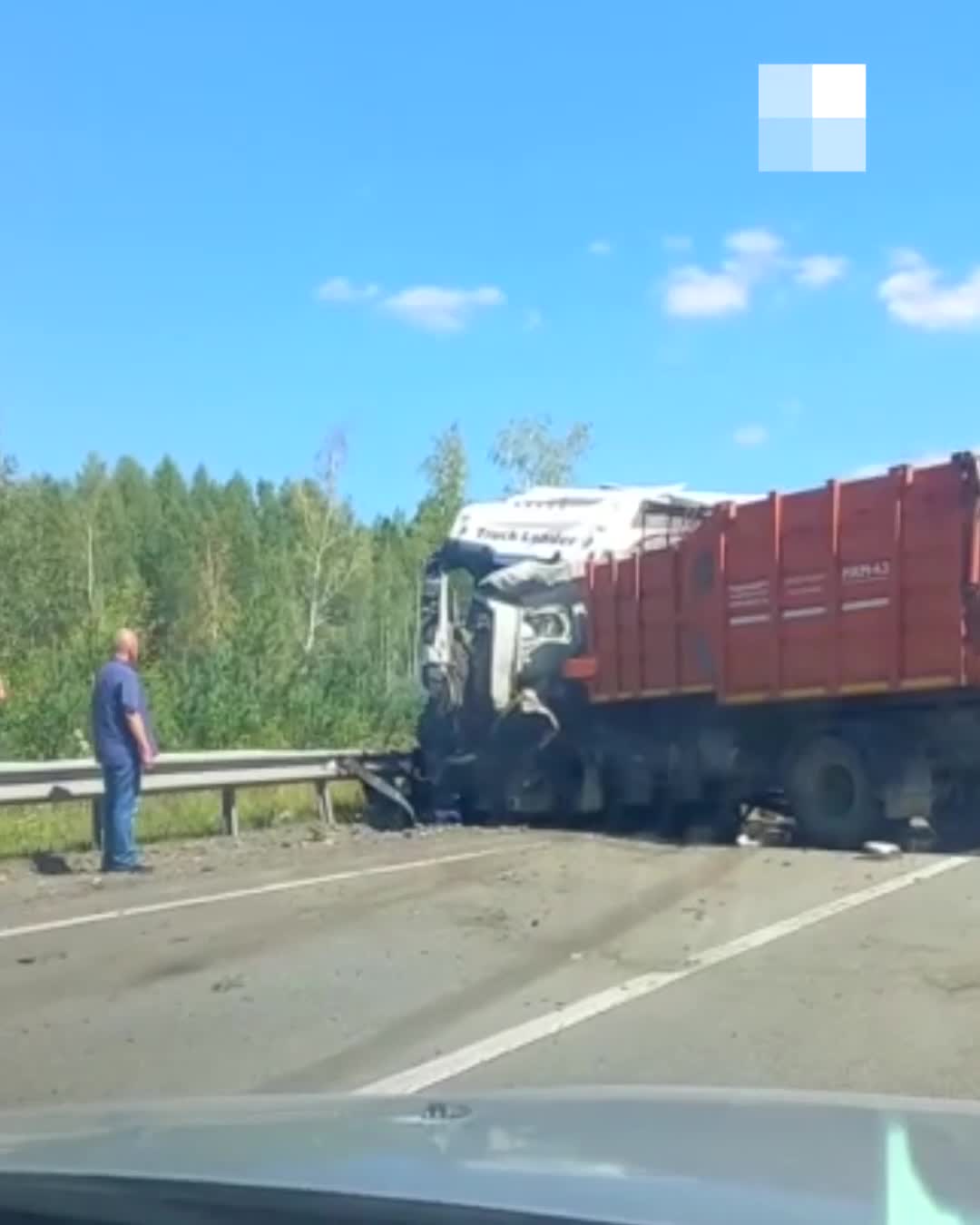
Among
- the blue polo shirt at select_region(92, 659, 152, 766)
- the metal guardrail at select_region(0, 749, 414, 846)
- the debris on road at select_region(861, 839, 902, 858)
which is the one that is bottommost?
the debris on road at select_region(861, 839, 902, 858)

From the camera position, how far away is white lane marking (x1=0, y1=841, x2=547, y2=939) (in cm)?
1135

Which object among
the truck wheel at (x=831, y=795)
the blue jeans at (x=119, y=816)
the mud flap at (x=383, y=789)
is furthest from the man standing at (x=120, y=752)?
the truck wheel at (x=831, y=795)

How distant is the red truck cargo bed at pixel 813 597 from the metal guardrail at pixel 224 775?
275 cm

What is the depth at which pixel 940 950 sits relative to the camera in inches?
402

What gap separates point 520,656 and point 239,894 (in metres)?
7.67

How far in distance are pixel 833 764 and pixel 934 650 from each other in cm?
165

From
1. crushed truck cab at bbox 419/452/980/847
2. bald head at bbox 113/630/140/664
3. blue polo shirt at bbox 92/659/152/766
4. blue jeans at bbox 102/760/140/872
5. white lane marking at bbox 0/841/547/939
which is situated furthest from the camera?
crushed truck cab at bbox 419/452/980/847

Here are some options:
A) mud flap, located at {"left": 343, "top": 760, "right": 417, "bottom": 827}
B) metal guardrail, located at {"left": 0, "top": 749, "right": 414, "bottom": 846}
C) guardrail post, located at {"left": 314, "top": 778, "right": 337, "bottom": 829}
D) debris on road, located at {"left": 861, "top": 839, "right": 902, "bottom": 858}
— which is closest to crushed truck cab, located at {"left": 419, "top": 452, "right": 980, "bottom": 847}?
debris on road, located at {"left": 861, "top": 839, "right": 902, "bottom": 858}

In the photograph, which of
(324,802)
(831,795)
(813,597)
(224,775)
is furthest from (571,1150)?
(324,802)

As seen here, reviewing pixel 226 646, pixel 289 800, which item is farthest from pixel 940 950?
pixel 226 646

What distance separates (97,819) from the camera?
16.0 meters

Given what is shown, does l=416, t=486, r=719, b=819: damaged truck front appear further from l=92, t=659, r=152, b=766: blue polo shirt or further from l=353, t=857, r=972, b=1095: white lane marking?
l=353, t=857, r=972, b=1095: white lane marking

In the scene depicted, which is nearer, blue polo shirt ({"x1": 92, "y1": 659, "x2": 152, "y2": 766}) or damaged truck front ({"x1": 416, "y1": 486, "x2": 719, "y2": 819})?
blue polo shirt ({"x1": 92, "y1": 659, "x2": 152, "y2": 766})

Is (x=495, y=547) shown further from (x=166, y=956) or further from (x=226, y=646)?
(x=166, y=956)
